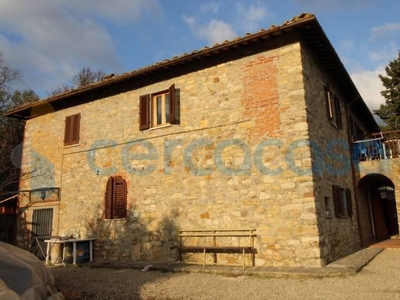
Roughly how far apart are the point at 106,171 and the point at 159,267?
3779 mm

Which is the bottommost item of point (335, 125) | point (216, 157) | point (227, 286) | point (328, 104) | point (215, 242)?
point (227, 286)

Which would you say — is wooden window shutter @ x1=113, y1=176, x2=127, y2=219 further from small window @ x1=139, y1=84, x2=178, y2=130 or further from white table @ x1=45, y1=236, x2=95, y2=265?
small window @ x1=139, y1=84, x2=178, y2=130

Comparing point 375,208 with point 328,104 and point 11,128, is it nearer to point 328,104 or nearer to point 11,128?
point 328,104

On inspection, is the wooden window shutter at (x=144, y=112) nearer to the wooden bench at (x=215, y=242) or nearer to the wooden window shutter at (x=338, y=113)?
the wooden bench at (x=215, y=242)

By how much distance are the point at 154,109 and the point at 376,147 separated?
7.45 metres

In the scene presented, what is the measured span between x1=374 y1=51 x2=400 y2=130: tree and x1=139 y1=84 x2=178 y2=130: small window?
17.3 m

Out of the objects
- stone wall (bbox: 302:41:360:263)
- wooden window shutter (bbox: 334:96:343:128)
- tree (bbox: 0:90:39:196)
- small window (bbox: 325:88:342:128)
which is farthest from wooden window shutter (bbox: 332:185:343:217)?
tree (bbox: 0:90:39:196)

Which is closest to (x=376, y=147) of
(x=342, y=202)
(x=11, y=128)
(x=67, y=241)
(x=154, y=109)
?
(x=342, y=202)

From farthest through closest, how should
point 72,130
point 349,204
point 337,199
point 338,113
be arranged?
point 72,130
point 338,113
point 349,204
point 337,199

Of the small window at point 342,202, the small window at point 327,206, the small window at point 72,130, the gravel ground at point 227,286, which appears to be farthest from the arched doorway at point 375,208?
the small window at point 72,130

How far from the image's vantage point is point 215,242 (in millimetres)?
8461

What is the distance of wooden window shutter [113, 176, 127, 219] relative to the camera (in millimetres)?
10180

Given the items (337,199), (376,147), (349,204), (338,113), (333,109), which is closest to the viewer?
(337,199)

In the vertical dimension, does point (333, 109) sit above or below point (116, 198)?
above
